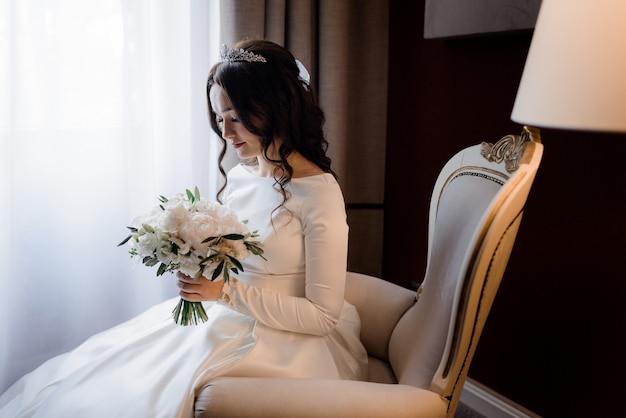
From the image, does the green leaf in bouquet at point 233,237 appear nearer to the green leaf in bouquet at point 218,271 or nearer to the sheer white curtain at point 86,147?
the green leaf in bouquet at point 218,271

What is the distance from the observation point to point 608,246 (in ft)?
Answer: 6.89

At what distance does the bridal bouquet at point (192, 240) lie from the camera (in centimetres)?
170

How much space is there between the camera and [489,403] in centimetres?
261

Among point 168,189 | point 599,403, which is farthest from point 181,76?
point 599,403

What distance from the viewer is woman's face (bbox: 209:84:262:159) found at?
6.37 feet

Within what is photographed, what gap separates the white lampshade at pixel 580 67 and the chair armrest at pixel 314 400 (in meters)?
0.68

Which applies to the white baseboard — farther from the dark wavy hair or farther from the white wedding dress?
the dark wavy hair

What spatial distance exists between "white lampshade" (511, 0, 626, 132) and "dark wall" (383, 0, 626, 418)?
33.8 inches

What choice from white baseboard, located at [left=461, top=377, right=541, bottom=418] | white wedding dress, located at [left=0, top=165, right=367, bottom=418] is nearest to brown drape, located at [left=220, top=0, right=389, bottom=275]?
white baseboard, located at [left=461, top=377, right=541, bottom=418]

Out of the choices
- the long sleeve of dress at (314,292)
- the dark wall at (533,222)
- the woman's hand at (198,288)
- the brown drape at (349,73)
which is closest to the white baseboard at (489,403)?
the dark wall at (533,222)

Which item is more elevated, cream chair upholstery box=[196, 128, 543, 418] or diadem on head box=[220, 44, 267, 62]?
diadem on head box=[220, 44, 267, 62]

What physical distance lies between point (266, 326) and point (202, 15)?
1.39m

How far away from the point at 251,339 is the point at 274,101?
2.24 ft

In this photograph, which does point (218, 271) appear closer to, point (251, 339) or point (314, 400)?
point (251, 339)
